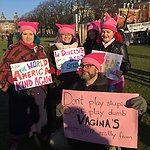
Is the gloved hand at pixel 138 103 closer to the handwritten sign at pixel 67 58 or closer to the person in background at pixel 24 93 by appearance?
the person in background at pixel 24 93

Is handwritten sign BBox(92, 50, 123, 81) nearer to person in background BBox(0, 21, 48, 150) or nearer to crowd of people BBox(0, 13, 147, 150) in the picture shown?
crowd of people BBox(0, 13, 147, 150)

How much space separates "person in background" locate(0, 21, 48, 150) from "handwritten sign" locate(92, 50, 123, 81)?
0.96 meters

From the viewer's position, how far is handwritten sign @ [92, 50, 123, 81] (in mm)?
3970

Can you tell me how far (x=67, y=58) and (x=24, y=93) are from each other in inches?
44.9

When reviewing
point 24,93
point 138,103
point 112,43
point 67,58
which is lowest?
point 24,93

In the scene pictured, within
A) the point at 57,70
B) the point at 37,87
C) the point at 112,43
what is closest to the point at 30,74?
the point at 37,87

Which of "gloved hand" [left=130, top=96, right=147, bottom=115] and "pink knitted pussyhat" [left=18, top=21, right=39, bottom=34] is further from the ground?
"pink knitted pussyhat" [left=18, top=21, right=39, bottom=34]

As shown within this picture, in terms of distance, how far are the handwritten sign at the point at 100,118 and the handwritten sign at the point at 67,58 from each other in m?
1.56

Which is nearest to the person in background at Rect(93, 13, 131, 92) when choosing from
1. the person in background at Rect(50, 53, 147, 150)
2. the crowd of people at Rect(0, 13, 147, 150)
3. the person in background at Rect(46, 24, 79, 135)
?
the crowd of people at Rect(0, 13, 147, 150)

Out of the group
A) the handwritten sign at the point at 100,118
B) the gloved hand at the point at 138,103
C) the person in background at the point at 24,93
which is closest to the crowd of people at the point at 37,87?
the person in background at the point at 24,93

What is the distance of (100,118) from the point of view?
117 inches

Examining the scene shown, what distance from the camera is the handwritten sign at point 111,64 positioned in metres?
3.97

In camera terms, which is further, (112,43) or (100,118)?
(112,43)

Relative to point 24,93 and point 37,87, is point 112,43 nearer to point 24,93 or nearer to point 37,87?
point 37,87
